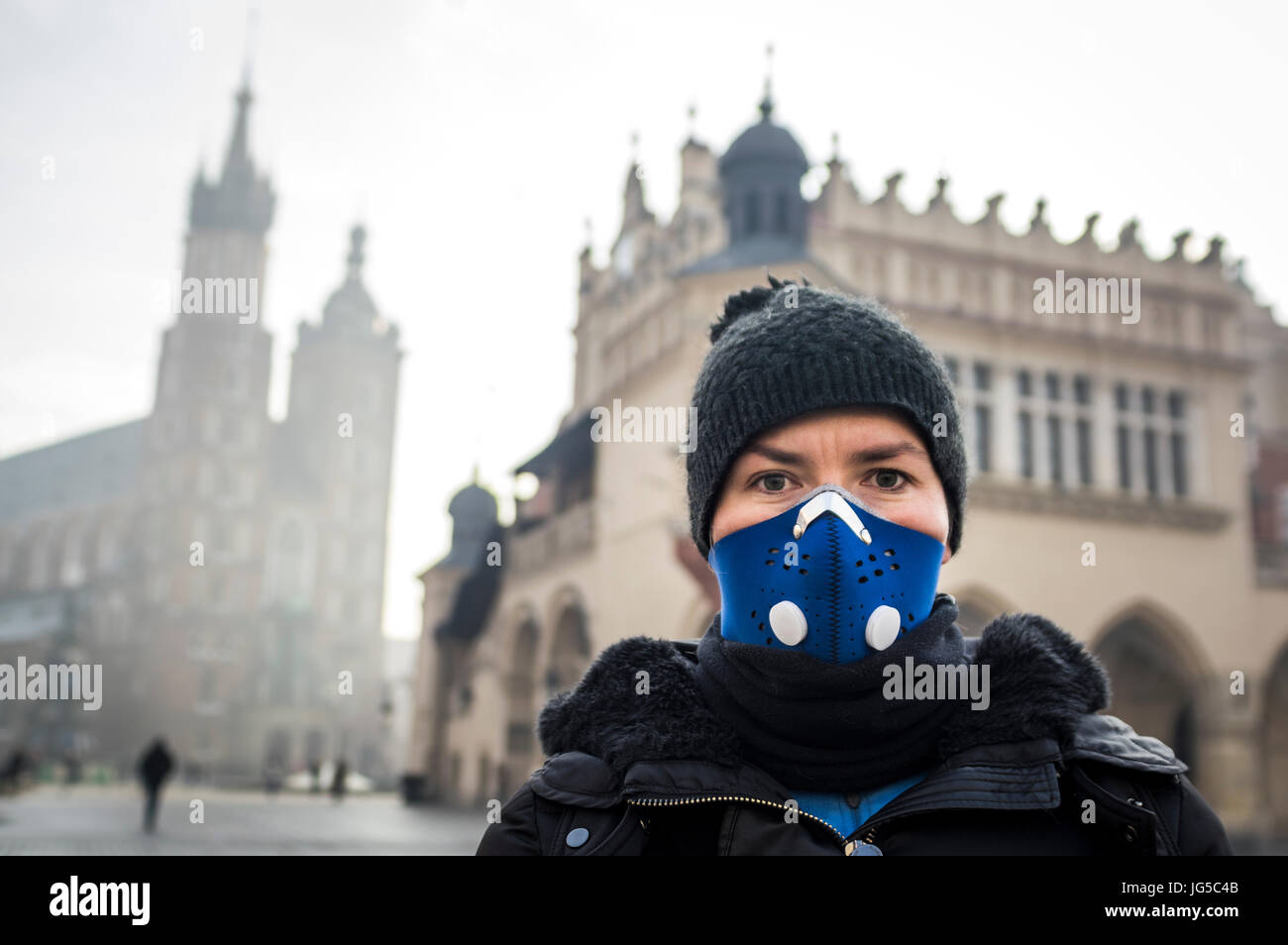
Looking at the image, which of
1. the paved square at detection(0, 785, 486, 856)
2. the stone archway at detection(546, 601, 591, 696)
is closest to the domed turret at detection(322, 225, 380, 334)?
the paved square at detection(0, 785, 486, 856)

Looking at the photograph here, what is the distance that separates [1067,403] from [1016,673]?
78.2 ft

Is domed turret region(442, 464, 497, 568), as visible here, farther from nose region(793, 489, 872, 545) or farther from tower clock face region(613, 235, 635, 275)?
nose region(793, 489, 872, 545)

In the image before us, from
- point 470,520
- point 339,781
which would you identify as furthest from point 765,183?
point 339,781

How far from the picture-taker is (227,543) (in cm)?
8300

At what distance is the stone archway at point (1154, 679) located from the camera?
2389cm

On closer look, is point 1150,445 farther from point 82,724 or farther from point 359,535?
point 359,535

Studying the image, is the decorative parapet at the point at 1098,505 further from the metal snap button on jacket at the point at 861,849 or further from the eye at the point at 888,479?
the metal snap button on jacket at the point at 861,849

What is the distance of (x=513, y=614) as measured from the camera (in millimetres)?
30734

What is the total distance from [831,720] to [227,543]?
85756 millimetres

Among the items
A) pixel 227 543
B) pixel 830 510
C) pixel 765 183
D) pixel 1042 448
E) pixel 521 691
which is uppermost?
pixel 765 183

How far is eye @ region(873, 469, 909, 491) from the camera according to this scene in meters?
2.16

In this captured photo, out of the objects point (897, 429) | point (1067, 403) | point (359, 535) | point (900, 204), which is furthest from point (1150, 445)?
point (359, 535)

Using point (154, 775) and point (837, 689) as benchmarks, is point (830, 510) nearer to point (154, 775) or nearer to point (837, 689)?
point (837, 689)

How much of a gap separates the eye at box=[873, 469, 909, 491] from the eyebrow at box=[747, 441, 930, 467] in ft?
0.10
